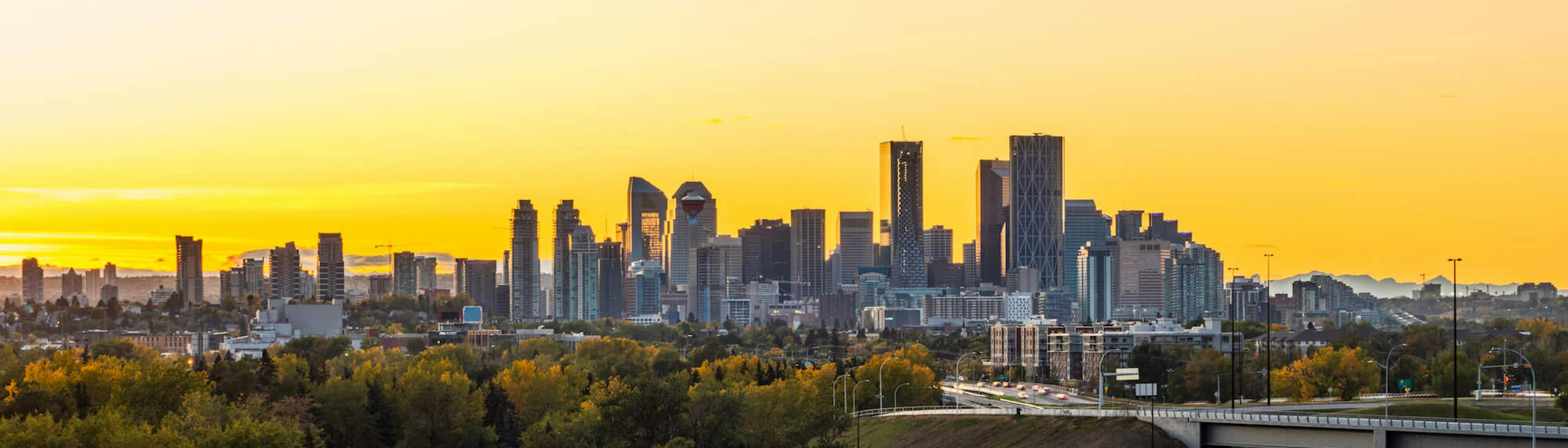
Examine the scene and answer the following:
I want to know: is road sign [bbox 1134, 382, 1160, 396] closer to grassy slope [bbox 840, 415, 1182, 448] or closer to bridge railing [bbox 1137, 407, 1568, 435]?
bridge railing [bbox 1137, 407, 1568, 435]

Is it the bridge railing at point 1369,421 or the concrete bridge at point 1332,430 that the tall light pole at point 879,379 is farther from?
the bridge railing at point 1369,421

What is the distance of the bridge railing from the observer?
91688 millimetres

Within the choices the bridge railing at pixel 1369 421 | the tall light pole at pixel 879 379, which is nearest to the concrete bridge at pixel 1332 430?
the bridge railing at pixel 1369 421

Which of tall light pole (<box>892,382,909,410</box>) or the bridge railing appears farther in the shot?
tall light pole (<box>892,382,909,410</box>)

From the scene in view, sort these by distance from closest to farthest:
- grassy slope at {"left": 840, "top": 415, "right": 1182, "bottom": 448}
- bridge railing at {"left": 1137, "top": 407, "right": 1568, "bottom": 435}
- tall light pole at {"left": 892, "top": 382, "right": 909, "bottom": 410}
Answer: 1. bridge railing at {"left": 1137, "top": 407, "right": 1568, "bottom": 435}
2. grassy slope at {"left": 840, "top": 415, "right": 1182, "bottom": 448}
3. tall light pole at {"left": 892, "top": 382, "right": 909, "bottom": 410}

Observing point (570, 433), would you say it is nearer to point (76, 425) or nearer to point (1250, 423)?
point (76, 425)

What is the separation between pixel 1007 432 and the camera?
12312 cm

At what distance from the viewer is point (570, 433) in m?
116

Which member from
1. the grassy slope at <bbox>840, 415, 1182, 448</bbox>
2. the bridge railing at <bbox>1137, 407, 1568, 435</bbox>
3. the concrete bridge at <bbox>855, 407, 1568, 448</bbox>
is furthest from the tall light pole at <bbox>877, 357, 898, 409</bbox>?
the bridge railing at <bbox>1137, 407, 1568, 435</bbox>

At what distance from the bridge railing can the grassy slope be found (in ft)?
6.08

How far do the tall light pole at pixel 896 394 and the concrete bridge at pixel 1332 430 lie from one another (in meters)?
49.5

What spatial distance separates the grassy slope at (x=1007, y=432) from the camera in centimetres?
11112

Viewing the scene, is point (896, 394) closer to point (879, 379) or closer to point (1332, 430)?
point (879, 379)

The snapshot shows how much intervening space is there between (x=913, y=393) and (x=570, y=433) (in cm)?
6744
